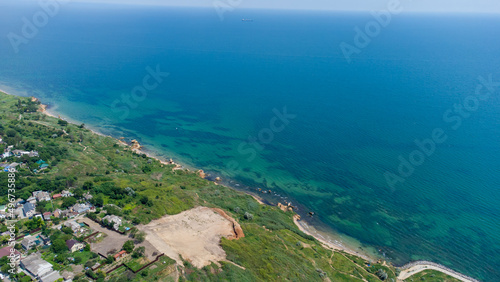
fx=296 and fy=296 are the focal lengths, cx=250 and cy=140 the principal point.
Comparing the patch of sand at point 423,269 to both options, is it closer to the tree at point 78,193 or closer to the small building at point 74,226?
the small building at point 74,226

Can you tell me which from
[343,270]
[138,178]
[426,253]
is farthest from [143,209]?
[426,253]

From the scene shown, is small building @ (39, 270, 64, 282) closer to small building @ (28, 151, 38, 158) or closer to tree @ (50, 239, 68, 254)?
tree @ (50, 239, 68, 254)

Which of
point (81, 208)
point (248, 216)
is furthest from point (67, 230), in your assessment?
point (248, 216)

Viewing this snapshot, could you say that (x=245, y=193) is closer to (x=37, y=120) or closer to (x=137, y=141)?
(x=137, y=141)

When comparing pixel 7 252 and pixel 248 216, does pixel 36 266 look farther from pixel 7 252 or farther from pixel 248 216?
pixel 248 216

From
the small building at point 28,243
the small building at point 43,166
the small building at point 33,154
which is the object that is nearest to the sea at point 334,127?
the small building at point 33,154

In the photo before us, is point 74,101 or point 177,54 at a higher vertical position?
point 177,54

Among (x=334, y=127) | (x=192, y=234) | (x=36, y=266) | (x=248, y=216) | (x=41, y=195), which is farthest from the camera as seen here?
(x=334, y=127)

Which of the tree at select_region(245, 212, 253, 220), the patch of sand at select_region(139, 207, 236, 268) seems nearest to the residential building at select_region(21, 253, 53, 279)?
the patch of sand at select_region(139, 207, 236, 268)
